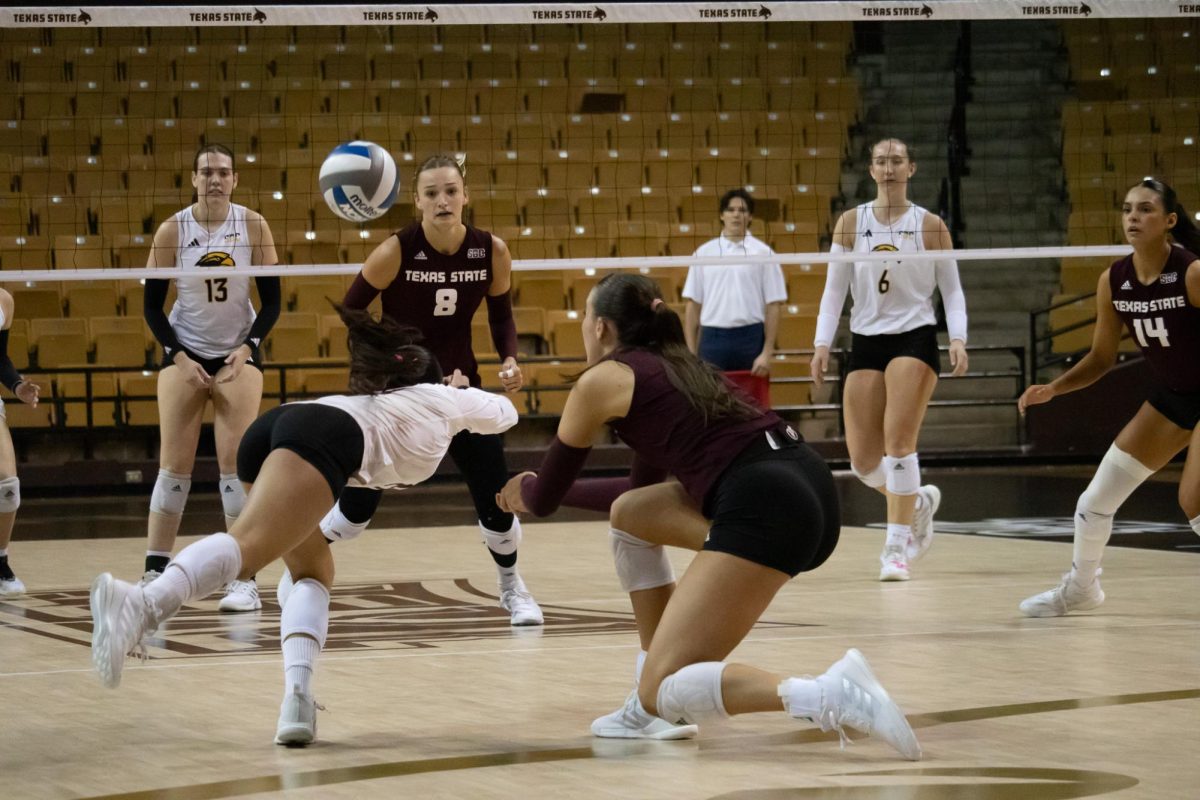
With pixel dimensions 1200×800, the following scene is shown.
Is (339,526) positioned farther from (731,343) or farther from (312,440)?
(731,343)

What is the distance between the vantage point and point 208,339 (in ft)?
24.1

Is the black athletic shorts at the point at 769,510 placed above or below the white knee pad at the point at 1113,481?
above

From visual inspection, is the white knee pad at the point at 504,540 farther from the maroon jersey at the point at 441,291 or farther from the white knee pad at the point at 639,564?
the white knee pad at the point at 639,564

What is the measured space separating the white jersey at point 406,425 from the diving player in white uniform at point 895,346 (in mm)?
3518

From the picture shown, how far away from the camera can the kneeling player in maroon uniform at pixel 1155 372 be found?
6207mm

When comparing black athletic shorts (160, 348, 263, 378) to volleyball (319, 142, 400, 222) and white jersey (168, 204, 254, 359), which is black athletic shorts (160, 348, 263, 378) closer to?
white jersey (168, 204, 254, 359)

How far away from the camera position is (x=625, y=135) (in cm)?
1680

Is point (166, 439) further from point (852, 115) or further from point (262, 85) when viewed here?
point (852, 115)

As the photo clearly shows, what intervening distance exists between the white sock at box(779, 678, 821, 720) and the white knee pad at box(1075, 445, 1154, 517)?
294 cm

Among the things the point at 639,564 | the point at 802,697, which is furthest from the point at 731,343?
the point at 802,697

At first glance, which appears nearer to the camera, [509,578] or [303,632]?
[303,632]

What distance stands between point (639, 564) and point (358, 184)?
2748 mm

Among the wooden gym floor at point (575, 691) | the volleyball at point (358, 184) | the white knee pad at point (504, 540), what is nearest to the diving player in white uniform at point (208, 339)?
the wooden gym floor at point (575, 691)

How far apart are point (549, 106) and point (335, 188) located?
10545mm
